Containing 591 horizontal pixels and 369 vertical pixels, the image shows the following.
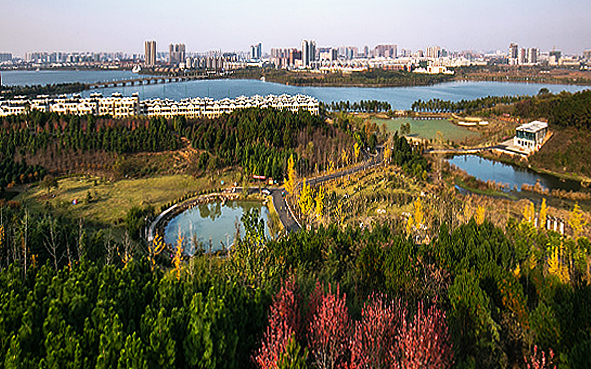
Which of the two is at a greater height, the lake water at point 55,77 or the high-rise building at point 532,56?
the high-rise building at point 532,56

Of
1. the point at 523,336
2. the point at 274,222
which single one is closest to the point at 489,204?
the point at 274,222

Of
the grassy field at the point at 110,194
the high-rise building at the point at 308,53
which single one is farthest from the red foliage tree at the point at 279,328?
the high-rise building at the point at 308,53

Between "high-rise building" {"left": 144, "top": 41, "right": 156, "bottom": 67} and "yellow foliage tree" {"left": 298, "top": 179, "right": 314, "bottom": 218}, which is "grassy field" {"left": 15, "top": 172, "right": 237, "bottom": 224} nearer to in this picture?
"yellow foliage tree" {"left": 298, "top": 179, "right": 314, "bottom": 218}

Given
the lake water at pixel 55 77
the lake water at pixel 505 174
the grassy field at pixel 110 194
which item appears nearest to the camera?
the grassy field at pixel 110 194

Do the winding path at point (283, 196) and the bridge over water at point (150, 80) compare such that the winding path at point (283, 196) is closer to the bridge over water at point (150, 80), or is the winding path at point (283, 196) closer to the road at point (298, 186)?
the road at point (298, 186)

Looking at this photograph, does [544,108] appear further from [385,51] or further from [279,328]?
[385,51]

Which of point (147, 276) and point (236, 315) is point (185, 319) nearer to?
point (236, 315)

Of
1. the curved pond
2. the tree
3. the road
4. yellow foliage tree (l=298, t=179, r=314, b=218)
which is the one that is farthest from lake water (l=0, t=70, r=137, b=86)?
yellow foliage tree (l=298, t=179, r=314, b=218)

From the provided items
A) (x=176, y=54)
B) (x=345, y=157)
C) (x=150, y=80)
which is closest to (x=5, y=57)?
(x=176, y=54)
